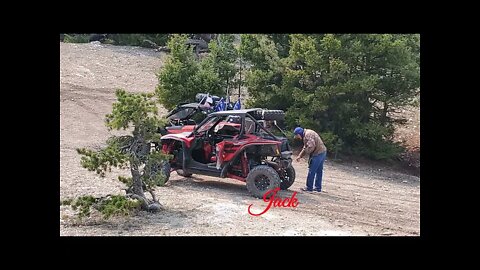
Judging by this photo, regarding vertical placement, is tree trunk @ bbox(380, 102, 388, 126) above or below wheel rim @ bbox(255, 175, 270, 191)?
above

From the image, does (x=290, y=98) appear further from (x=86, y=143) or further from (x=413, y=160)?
(x=86, y=143)

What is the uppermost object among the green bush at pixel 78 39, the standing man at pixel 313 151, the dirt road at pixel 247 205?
the green bush at pixel 78 39

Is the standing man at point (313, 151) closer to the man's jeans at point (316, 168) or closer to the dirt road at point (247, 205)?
the man's jeans at point (316, 168)

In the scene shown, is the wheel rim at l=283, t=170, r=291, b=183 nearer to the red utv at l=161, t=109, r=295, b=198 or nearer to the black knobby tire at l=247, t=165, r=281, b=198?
the red utv at l=161, t=109, r=295, b=198

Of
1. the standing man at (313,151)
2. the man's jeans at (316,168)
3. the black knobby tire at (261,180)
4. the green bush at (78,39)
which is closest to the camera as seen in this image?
the black knobby tire at (261,180)

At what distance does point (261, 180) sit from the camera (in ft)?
33.1

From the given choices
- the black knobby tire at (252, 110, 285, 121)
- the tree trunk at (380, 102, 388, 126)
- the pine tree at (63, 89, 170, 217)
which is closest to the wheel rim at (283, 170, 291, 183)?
the black knobby tire at (252, 110, 285, 121)

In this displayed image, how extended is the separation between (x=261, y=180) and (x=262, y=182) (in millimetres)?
44

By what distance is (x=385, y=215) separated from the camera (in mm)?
9555

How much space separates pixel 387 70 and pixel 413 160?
3.69 metres

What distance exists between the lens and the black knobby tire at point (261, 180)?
9.94 meters

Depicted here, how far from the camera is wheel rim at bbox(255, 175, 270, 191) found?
10.0 meters

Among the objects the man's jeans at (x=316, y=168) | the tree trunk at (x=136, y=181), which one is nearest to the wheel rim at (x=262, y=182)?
the man's jeans at (x=316, y=168)
